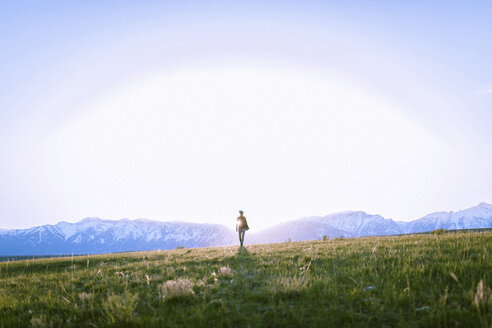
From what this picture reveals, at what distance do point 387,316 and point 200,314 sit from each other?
2.78m

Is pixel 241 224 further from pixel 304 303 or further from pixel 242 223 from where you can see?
pixel 304 303

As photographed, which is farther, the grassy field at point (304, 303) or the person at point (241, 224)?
the person at point (241, 224)

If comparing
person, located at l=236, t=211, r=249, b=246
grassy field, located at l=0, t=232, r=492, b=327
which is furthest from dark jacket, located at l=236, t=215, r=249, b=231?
grassy field, located at l=0, t=232, r=492, b=327

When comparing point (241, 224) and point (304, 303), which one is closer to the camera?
point (304, 303)

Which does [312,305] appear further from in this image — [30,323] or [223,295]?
[30,323]

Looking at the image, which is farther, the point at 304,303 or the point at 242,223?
the point at 242,223

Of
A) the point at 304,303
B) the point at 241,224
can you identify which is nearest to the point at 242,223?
the point at 241,224

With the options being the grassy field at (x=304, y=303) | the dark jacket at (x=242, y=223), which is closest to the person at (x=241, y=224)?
the dark jacket at (x=242, y=223)

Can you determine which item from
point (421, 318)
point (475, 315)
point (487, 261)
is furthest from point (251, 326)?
point (487, 261)

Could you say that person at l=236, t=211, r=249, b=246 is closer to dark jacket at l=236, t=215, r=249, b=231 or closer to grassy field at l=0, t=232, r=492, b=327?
dark jacket at l=236, t=215, r=249, b=231

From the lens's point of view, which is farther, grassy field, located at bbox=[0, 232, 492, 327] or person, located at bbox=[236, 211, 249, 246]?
person, located at bbox=[236, 211, 249, 246]

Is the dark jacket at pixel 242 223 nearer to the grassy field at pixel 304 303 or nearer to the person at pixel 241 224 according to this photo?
the person at pixel 241 224

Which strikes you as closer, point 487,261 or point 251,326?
point 251,326

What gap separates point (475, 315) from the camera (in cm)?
334
